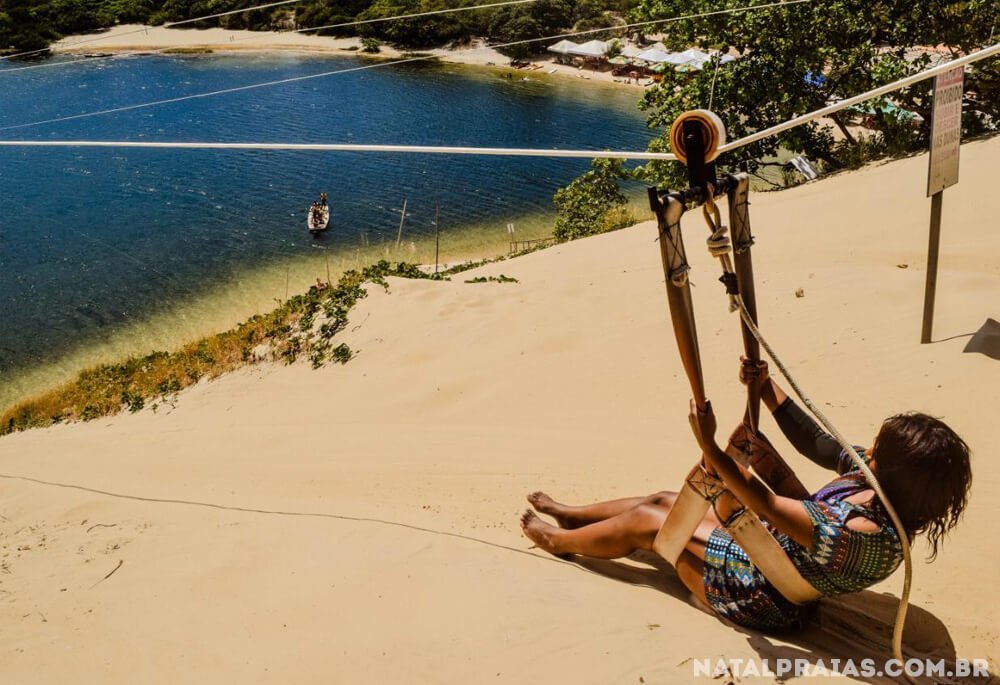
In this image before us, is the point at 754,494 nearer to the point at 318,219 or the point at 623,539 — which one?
the point at 623,539

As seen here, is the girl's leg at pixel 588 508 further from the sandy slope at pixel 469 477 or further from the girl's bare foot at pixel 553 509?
the sandy slope at pixel 469 477

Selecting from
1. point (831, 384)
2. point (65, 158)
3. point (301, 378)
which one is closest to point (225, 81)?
point (65, 158)

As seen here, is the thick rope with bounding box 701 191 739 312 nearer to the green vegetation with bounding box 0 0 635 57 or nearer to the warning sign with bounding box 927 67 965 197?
the warning sign with bounding box 927 67 965 197

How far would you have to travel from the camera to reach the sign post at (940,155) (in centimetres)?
505

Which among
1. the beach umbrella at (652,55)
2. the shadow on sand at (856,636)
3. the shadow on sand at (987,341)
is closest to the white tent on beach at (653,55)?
the beach umbrella at (652,55)

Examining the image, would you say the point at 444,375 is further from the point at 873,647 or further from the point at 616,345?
the point at 873,647

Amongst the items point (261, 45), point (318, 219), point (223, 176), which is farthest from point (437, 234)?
point (261, 45)

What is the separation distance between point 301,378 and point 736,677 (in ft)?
20.9

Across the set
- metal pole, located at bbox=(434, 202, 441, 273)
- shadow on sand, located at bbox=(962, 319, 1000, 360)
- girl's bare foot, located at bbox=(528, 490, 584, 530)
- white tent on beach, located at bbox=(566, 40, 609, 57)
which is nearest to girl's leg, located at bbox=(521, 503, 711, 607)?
girl's bare foot, located at bbox=(528, 490, 584, 530)

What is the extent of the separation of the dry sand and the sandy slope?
128 feet

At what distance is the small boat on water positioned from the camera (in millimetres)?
21875

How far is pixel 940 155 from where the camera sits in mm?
5320

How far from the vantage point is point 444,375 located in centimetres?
701

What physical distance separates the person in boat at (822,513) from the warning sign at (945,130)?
3.11 meters
